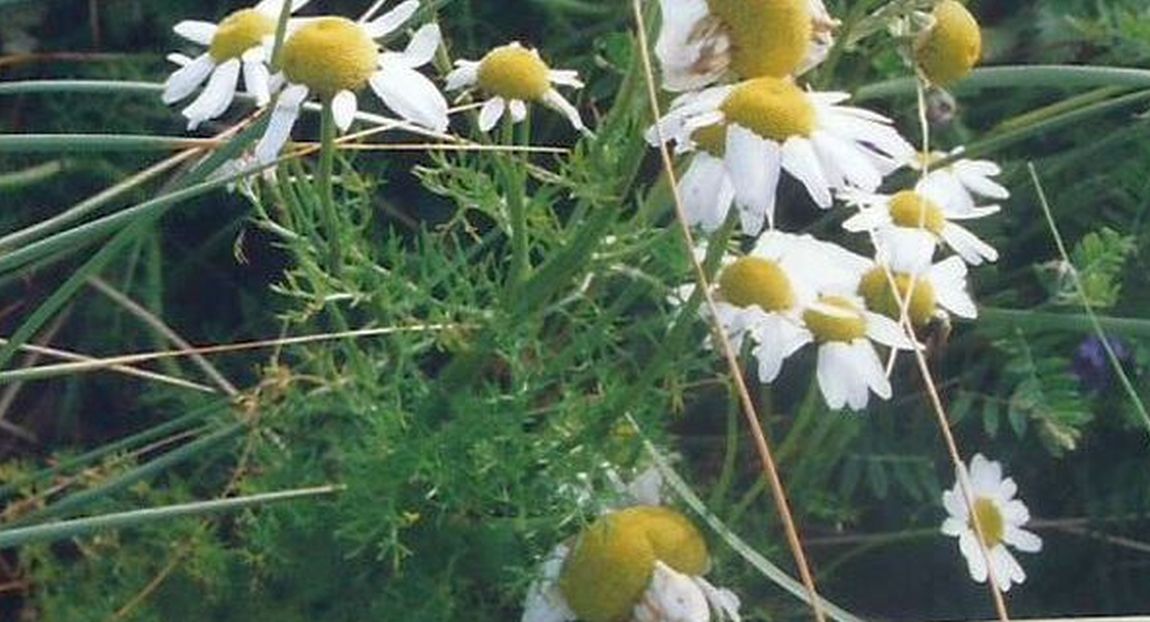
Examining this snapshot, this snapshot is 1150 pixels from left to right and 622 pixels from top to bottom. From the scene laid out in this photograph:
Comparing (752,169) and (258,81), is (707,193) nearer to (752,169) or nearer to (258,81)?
(752,169)

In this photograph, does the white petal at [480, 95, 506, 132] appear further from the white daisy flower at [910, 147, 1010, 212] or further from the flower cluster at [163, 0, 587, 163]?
the white daisy flower at [910, 147, 1010, 212]

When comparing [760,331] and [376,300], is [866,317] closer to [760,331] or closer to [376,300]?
[760,331]

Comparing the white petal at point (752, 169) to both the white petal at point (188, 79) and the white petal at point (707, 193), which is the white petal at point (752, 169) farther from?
the white petal at point (188, 79)

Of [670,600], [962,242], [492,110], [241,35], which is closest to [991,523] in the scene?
[962,242]

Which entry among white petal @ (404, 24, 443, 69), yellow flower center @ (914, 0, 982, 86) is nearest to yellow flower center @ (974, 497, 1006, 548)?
yellow flower center @ (914, 0, 982, 86)

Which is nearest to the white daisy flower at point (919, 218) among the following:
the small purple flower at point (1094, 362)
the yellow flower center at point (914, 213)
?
the yellow flower center at point (914, 213)

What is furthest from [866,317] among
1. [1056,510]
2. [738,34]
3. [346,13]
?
[346,13]
